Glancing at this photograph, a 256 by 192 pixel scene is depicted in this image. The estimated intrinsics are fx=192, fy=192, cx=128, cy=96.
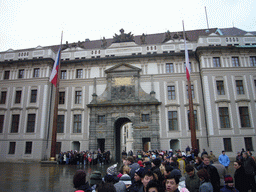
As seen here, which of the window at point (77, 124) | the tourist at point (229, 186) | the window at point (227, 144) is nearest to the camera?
the tourist at point (229, 186)

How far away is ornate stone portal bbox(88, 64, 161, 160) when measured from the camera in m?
26.7

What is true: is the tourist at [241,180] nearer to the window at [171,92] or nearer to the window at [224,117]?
the window at [224,117]

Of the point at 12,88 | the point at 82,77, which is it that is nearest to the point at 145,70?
the point at 82,77

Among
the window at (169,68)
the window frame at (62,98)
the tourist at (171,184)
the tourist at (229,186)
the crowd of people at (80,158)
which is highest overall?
the window at (169,68)

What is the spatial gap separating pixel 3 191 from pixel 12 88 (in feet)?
83.4

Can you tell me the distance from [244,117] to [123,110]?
16.4 metres

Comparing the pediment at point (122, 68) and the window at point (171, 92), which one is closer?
the window at point (171, 92)

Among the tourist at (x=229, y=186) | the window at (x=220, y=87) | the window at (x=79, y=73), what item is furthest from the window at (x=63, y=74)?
the tourist at (x=229, y=186)

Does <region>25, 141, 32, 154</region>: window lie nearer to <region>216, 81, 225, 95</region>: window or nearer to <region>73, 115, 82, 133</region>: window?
<region>73, 115, 82, 133</region>: window

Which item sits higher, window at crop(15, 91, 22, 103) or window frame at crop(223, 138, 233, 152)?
window at crop(15, 91, 22, 103)

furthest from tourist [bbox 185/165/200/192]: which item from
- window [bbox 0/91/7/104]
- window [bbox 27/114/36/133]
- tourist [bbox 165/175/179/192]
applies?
window [bbox 0/91/7/104]

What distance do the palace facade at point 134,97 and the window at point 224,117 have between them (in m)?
0.11

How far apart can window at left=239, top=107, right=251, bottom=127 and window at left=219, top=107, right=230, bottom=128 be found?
1841 mm

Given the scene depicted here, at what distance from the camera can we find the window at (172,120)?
26725 mm
